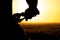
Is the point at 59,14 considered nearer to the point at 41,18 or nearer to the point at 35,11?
the point at 41,18

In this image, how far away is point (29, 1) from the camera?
22.1 inches

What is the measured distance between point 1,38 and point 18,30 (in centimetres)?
7

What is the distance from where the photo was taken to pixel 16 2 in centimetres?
235

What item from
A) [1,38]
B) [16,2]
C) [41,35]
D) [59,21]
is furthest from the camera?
[59,21]

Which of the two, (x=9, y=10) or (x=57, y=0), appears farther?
(x=57, y=0)

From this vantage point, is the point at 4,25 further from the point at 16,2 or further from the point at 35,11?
the point at 16,2

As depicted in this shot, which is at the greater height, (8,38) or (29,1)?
Result: (29,1)

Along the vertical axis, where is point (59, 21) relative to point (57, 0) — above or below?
below

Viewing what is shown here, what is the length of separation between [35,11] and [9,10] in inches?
3.6

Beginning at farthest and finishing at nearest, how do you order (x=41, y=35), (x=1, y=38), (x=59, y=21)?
(x=59, y=21), (x=41, y=35), (x=1, y=38)

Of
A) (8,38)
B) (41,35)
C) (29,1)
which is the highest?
(29,1)

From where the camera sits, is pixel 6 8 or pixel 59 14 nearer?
pixel 6 8

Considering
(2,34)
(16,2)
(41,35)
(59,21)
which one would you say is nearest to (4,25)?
(2,34)

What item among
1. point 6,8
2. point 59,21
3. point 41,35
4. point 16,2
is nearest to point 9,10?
point 6,8
